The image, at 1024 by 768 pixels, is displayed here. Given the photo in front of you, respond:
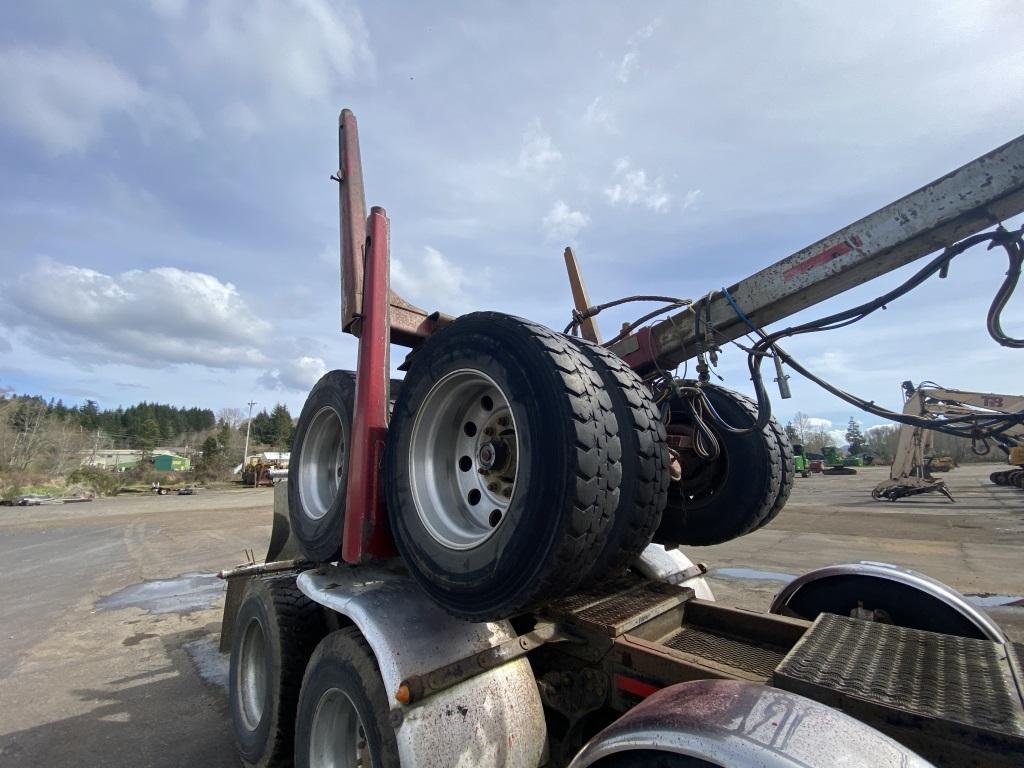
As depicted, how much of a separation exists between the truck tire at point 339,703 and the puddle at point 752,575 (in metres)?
6.18

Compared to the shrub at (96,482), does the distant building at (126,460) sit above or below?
above

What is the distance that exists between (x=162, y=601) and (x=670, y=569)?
288 inches

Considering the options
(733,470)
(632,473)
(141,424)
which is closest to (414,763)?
(632,473)

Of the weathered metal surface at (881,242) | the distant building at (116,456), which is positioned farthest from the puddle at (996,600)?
the distant building at (116,456)

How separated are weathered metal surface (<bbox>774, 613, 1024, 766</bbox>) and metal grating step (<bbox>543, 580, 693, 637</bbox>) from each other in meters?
0.65

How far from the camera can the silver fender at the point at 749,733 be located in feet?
4.15

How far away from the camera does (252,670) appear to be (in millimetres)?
3527

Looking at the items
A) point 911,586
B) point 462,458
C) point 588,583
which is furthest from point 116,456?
point 911,586

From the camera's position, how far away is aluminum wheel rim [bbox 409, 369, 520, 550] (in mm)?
2381

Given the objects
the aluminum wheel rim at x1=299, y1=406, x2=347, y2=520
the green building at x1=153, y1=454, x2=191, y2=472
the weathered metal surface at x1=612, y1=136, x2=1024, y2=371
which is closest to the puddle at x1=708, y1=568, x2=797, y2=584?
the weathered metal surface at x1=612, y1=136, x2=1024, y2=371

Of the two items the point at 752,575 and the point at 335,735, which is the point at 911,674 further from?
the point at 752,575

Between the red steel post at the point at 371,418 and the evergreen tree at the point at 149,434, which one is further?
the evergreen tree at the point at 149,434

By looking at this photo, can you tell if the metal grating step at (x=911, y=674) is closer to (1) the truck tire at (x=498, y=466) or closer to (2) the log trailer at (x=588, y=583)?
(2) the log trailer at (x=588, y=583)

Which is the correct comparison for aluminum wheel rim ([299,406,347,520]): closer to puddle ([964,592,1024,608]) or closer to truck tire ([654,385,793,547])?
truck tire ([654,385,793,547])
